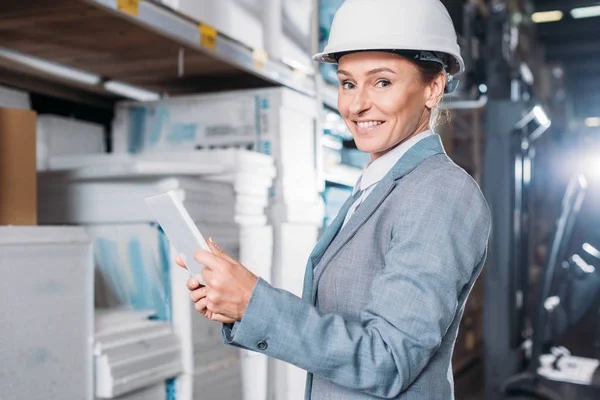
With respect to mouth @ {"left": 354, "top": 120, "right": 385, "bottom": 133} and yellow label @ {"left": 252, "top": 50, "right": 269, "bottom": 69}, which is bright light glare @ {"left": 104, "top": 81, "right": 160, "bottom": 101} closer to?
yellow label @ {"left": 252, "top": 50, "right": 269, "bottom": 69}

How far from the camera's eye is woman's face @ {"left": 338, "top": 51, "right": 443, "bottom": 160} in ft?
4.22

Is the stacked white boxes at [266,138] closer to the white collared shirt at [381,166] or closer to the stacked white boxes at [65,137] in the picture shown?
the stacked white boxes at [65,137]

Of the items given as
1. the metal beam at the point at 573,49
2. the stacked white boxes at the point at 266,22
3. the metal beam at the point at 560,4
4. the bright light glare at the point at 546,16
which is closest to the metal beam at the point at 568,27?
the bright light glare at the point at 546,16

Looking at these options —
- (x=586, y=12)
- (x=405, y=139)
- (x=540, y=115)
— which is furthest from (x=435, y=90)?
(x=586, y=12)

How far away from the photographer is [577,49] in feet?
41.2

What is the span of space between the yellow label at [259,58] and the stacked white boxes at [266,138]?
0.47 ft

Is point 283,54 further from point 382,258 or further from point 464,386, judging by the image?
point 464,386

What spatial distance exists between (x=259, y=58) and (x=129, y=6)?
741mm

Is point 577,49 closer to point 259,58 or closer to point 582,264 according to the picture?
point 582,264

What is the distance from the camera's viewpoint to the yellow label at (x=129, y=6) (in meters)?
1.75

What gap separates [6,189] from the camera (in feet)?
5.70

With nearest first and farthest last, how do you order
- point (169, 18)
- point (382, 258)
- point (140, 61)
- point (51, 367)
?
point (382, 258)
point (51, 367)
point (169, 18)
point (140, 61)

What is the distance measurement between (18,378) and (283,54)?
149 centimetres

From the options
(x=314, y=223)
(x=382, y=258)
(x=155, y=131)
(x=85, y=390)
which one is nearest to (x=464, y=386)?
(x=314, y=223)
